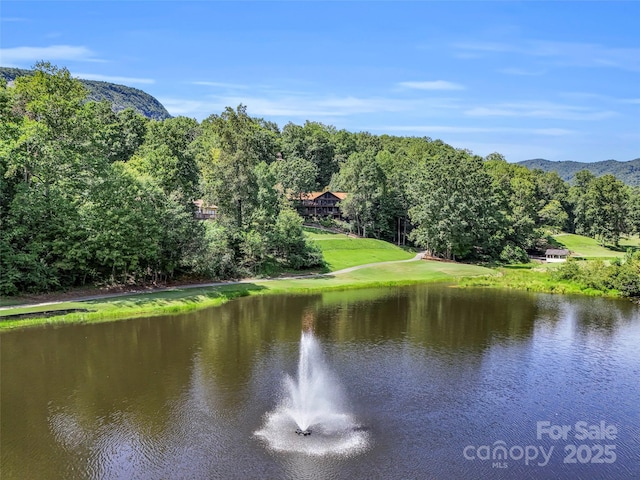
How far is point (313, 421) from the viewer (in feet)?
76.2

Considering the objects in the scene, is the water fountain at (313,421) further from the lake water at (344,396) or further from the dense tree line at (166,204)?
the dense tree line at (166,204)

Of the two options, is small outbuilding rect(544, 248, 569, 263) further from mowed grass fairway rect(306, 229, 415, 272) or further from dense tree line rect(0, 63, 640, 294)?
mowed grass fairway rect(306, 229, 415, 272)

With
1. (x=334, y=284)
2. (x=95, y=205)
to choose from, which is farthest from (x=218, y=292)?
(x=334, y=284)

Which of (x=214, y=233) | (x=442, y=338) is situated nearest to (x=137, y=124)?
(x=214, y=233)

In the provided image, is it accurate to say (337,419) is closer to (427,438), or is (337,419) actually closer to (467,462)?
(427,438)

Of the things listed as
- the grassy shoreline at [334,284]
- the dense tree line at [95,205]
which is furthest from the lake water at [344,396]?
the dense tree line at [95,205]

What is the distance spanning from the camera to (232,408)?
24.3 meters

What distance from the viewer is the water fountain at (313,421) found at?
2077cm

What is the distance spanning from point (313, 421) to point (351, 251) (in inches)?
2539

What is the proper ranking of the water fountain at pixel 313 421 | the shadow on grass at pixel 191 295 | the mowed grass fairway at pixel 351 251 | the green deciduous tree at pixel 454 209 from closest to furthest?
1. the water fountain at pixel 313 421
2. the shadow on grass at pixel 191 295
3. the mowed grass fairway at pixel 351 251
4. the green deciduous tree at pixel 454 209

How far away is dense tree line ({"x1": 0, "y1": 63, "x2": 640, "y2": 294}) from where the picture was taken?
46.6 m

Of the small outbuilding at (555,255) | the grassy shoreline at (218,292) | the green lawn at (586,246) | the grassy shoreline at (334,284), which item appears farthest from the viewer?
the green lawn at (586,246)

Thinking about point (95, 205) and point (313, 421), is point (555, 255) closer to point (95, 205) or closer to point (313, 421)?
point (95, 205)

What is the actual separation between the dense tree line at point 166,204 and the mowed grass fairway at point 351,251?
5571 millimetres
